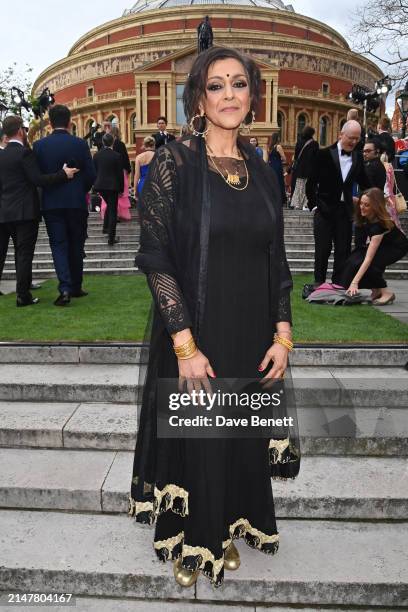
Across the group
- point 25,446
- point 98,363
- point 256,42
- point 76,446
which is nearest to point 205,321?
point 76,446

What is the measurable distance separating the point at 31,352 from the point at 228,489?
2867mm

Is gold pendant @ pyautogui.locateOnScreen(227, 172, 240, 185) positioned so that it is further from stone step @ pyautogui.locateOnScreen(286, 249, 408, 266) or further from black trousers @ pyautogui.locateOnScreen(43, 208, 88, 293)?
stone step @ pyautogui.locateOnScreen(286, 249, 408, 266)

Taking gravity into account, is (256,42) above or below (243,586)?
above

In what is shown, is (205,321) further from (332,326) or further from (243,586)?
(332,326)

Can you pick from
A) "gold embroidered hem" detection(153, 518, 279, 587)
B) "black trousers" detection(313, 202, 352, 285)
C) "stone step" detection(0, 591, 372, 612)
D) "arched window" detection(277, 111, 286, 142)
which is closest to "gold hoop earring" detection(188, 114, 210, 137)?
"gold embroidered hem" detection(153, 518, 279, 587)

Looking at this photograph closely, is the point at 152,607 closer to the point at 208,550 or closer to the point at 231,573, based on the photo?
the point at 231,573

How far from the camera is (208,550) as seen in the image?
85.0 inches

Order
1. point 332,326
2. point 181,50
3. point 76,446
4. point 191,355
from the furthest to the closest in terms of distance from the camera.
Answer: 1. point 181,50
2. point 332,326
3. point 76,446
4. point 191,355

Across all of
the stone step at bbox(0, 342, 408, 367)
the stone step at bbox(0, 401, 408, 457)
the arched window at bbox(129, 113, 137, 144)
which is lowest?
the stone step at bbox(0, 401, 408, 457)

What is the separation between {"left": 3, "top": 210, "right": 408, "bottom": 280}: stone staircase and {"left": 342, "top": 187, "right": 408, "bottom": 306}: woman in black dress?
230cm

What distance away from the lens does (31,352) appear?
178 inches

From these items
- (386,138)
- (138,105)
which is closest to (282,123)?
(138,105)

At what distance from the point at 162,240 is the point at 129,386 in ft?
7.46

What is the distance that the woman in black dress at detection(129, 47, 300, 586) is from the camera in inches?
77.3
